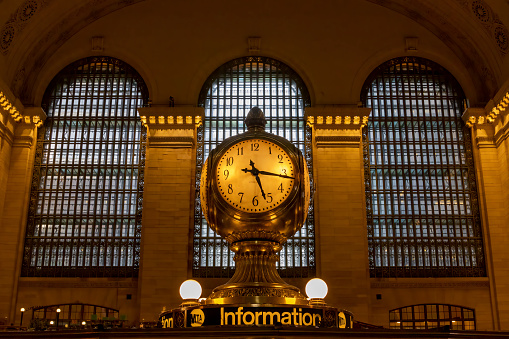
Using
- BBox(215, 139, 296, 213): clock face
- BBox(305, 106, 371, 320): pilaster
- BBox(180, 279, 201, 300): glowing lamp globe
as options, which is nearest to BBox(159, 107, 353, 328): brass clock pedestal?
BBox(215, 139, 296, 213): clock face

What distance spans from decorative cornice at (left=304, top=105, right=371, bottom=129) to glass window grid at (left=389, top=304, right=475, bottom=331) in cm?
600

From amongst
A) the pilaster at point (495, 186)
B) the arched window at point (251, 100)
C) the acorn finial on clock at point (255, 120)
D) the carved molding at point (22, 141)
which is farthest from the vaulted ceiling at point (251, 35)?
the acorn finial on clock at point (255, 120)

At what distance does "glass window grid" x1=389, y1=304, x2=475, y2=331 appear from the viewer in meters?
19.2

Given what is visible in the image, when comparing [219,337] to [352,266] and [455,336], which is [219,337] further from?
[352,266]

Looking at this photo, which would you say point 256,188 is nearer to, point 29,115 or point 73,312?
point 73,312

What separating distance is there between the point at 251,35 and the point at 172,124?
4.14 meters

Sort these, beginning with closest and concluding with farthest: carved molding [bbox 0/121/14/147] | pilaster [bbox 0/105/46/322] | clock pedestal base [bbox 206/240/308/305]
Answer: clock pedestal base [bbox 206/240/308/305] < pilaster [bbox 0/105/46/322] < carved molding [bbox 0/121/14/147]

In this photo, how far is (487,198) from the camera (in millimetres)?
20078

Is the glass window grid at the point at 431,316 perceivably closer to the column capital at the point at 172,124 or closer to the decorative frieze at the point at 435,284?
the decorative frieze at the point at 435,284

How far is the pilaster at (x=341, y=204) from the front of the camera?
61.8 ft

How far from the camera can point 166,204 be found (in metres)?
19.8

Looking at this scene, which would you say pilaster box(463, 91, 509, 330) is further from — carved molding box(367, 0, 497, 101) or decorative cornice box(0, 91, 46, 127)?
decorative cornice box(0, 91, 46, 127)

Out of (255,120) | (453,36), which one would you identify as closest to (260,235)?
(255,120)

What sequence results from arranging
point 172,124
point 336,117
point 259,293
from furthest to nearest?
1. point 172,124
2. point 336,117
3. point 259,293
